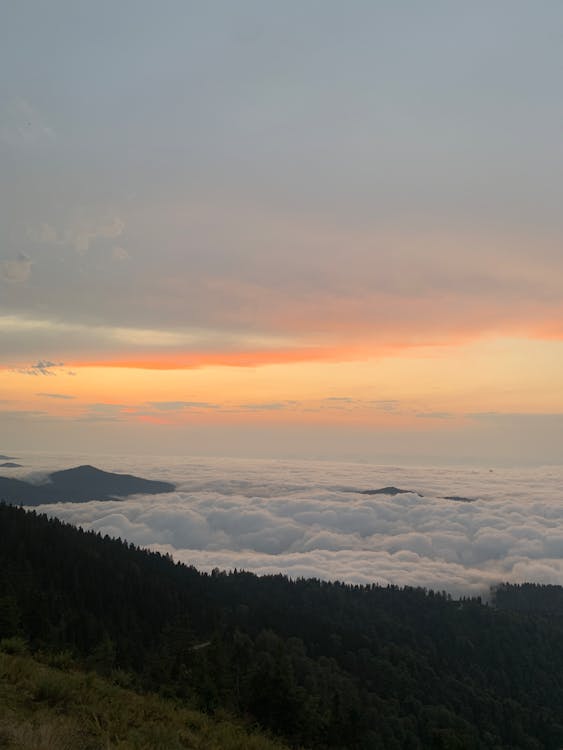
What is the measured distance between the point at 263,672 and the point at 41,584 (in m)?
108

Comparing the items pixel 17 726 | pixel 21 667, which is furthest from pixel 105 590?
pixel 17 726

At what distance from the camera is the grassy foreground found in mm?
15312

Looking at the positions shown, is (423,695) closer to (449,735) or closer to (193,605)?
(193,605)

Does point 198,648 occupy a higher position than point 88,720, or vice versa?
point 88,720

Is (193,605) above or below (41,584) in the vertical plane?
below

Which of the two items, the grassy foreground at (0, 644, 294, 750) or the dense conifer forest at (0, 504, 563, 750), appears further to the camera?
the dense conifer forest at (0, 504, 563, 750)

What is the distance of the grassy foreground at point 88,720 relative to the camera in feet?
50.2

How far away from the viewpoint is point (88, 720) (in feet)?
61.7

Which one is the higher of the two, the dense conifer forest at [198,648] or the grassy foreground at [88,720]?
the grassy foreground at [88,720]

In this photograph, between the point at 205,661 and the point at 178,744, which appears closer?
the point at 178,744

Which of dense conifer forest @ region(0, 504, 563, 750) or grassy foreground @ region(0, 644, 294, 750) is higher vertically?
grassy foreground @ region(0, 644, 294, 750)

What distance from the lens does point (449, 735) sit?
62188 mm

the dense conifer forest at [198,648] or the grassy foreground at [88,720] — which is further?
the dense conifer forest at [198,648]

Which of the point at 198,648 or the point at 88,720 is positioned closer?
the point at 88,720
